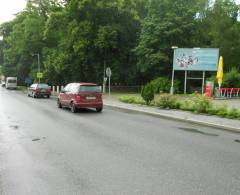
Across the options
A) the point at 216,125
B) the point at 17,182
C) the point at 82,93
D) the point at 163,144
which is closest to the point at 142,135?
the point at 163,144

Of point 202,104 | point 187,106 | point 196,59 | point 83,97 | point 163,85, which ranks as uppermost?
point 196,59

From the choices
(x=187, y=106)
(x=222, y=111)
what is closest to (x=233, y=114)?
(x=222, y=111)

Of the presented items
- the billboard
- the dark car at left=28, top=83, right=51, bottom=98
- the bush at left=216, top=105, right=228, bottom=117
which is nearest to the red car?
the bush at left=216, top=105, right=228, bottom=117

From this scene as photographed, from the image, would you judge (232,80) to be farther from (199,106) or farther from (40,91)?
(40,91)

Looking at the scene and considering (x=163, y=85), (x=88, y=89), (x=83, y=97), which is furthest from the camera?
(x=163, y=85)

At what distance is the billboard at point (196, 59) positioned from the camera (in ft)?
106

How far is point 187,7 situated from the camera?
137 ft

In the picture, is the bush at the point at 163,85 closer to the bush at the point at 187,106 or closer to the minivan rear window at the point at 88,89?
the bush at the point at 187,106

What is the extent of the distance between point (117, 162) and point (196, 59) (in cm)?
2691

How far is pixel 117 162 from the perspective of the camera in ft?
24.0

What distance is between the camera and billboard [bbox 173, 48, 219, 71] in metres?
32.2

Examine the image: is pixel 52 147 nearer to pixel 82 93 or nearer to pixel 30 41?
pixel 82 93

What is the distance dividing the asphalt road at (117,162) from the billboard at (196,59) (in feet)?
69.7

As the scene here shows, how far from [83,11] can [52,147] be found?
35.8 m
